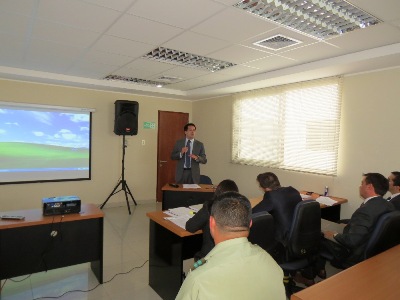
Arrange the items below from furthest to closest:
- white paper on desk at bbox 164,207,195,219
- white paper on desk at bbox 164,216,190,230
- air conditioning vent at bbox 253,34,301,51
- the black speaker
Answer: the black speaker → air conditioning vent at bbox 253,34,301,51 → white paper on desk at bbox 164,207,195,219 → white paper on desk at bbox 164,216,190,230

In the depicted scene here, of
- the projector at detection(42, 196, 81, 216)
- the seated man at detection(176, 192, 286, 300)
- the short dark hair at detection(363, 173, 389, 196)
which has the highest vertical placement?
the short dark hair at detection(363, 173, 389, 196)

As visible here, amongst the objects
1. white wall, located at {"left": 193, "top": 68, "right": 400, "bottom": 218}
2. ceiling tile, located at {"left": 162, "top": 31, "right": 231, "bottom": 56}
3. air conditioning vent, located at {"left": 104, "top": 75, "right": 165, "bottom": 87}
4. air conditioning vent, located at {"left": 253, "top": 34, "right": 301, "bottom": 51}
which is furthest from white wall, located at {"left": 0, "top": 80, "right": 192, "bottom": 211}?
air conditioning vent, located at {"left": 253, "top": 34, "right": 301, "bottom": 51}

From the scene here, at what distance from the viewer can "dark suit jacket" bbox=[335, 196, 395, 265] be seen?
2.22 m

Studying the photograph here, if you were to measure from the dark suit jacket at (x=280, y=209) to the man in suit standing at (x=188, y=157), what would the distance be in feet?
7.28

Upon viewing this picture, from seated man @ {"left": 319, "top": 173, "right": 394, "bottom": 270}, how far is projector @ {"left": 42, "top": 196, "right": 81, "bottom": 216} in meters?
2.55

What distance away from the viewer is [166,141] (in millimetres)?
6777

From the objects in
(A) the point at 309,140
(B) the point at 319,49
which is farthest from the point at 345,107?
(B) the point at 319,49

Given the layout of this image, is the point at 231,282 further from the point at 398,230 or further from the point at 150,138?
the point at 150,138

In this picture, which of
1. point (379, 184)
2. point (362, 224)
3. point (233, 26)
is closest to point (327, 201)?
point (379, 184)

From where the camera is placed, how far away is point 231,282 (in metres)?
1.00

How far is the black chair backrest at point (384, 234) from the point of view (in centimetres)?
206

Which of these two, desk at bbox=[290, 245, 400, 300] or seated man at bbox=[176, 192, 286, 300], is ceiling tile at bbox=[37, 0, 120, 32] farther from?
A: desk at bbox=[290, 245, 400, 300]

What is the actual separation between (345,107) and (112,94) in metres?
4.62

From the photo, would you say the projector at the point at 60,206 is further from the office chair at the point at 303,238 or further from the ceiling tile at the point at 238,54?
the ceiling tile at the point at 238,54
